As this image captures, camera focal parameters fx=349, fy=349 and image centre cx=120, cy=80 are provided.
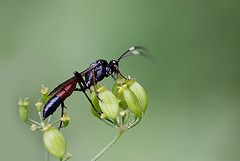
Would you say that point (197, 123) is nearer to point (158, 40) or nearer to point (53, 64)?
point (158, 40)

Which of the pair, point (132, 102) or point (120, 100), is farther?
point (120, 100)

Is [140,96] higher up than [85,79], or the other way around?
[85,79]

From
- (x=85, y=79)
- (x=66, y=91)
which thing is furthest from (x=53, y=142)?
(x=85, y=79)

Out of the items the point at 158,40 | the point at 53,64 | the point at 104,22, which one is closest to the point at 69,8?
the point at 104,22

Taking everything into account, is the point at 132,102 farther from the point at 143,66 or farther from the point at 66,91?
the point at 143,66

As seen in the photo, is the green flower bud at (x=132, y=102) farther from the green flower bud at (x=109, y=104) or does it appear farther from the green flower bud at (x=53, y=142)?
the green flower bud at (x=53, y=142)

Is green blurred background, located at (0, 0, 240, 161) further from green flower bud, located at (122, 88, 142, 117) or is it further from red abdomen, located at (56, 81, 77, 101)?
green flower bud, located at (122, 88, 142, 117)

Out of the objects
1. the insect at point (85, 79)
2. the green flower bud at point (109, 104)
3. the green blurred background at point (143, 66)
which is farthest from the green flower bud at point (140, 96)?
the green blurred background at point (143, 66)
